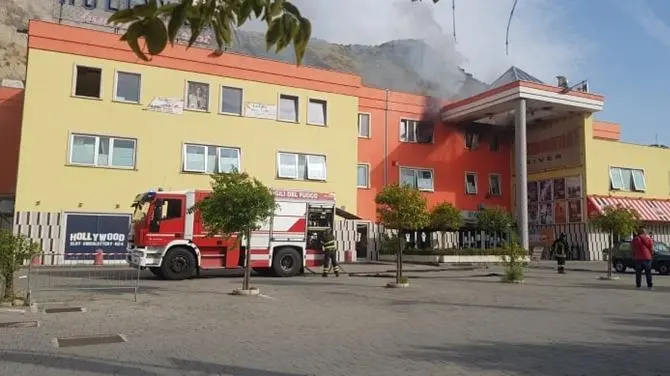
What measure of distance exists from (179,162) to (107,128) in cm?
352

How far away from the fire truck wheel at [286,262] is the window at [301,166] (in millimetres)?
10290

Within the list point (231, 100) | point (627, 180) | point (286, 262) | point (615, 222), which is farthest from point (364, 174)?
point (627, 180)

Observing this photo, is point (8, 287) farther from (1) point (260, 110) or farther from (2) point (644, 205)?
(2) point (644, 205)

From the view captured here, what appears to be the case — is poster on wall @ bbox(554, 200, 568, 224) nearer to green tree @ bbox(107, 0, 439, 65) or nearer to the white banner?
the white banner

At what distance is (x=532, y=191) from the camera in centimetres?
4097

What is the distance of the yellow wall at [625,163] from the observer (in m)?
37.1

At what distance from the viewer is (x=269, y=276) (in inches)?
822

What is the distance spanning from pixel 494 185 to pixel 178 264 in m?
27.0

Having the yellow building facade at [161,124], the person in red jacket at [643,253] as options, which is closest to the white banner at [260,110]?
the yellow building facade at [161,124]

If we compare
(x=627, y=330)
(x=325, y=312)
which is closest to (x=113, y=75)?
(x=325, y=312)

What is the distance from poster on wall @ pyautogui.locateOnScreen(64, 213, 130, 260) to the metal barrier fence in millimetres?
8328

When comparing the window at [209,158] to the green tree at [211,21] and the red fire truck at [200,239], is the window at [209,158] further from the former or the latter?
the green tree at [211,21]

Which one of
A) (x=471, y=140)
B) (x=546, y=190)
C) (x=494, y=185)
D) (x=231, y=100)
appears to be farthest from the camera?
(x=494, y=185)

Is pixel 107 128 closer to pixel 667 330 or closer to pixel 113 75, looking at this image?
pixel 113 75
